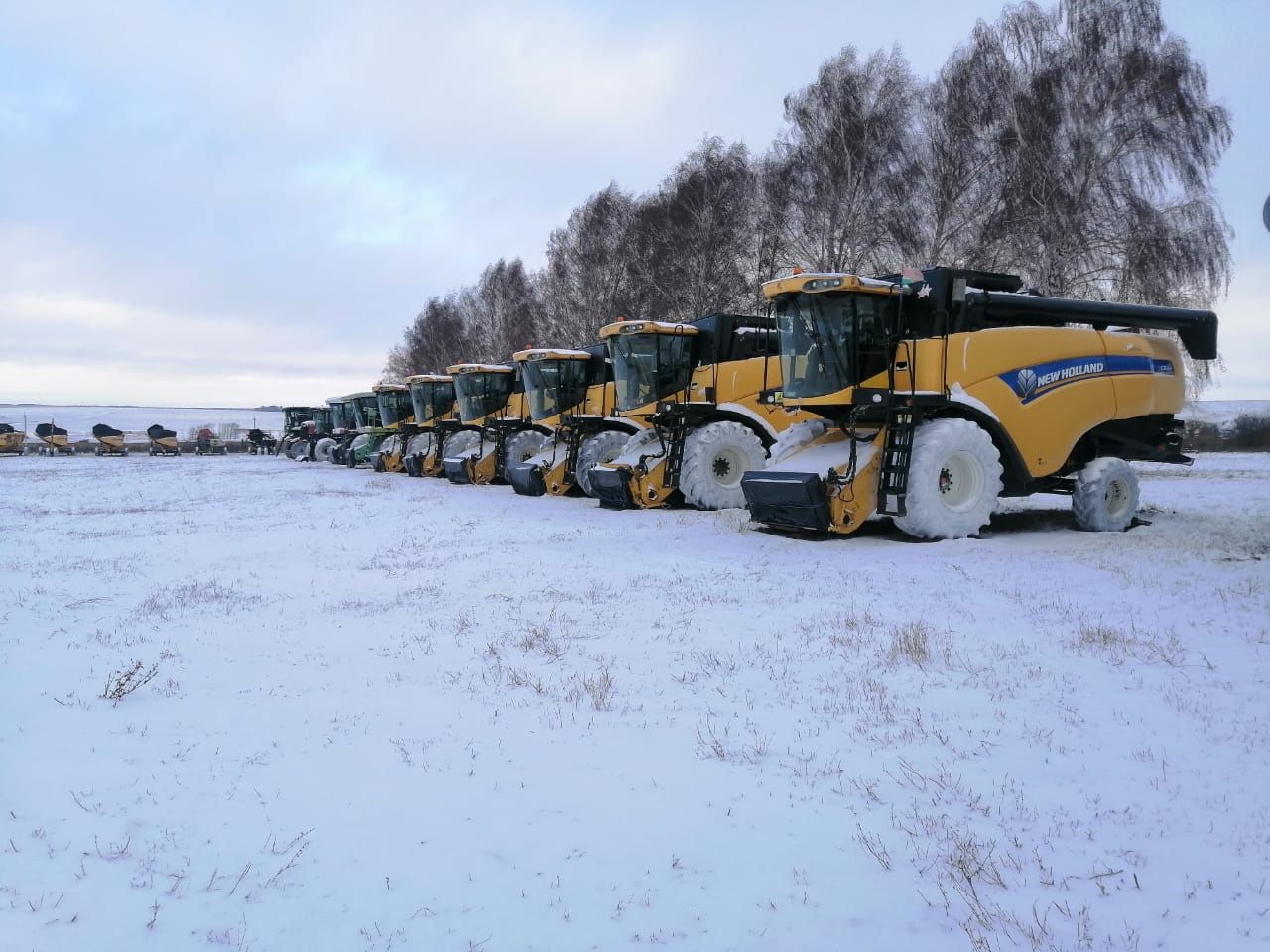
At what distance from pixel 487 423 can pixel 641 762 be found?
18882 millimetres

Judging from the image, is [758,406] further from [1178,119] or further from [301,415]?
[301,415]

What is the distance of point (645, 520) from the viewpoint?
40.0 feet

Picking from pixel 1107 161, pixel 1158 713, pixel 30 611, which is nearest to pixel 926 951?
pixel 1158 713

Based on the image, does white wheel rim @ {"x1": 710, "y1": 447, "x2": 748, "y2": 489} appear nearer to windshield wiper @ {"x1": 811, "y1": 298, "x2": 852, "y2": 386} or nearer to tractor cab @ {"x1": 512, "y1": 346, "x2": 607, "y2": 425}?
windshield wiper @ {"x1": 811, "y1": 298, "x2": 852, "y2": 386}

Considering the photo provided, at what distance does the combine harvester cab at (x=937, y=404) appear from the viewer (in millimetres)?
9961

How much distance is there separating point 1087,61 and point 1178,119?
2.29 meters

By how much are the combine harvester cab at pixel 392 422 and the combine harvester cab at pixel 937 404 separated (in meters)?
19.7

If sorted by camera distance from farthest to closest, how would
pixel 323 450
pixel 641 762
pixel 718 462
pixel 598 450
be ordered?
pixel 323 450
pixel 598 450
pixel 718 462
pixel 641 762

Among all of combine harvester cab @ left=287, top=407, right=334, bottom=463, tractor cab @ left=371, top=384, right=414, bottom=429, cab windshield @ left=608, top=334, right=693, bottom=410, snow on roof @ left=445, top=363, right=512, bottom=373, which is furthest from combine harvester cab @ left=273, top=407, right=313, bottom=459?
cab windshield @ left=608, top=334, right=693, bottom=410

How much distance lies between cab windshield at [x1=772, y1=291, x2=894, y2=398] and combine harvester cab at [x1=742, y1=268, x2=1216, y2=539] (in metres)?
0.02

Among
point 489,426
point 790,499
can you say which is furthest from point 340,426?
point 790,499

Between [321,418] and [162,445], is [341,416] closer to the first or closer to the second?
[321,418]

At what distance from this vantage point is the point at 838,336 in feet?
34.2

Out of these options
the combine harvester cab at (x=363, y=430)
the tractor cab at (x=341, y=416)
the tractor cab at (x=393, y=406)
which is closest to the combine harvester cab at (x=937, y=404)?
the tractor cab at (x=393, y=406)
